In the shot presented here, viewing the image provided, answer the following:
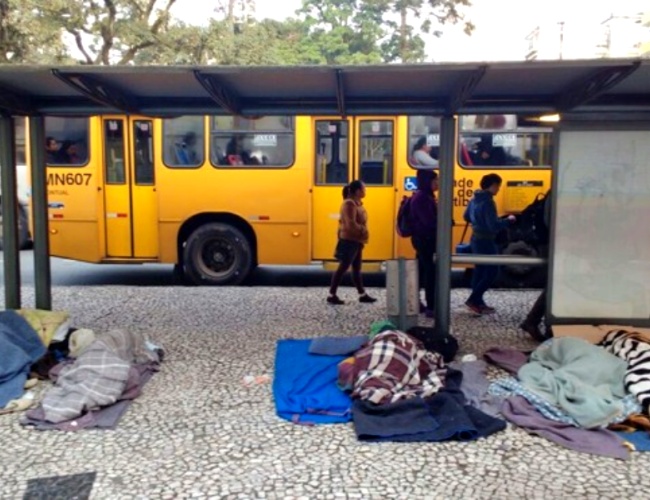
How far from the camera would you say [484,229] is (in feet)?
23.5

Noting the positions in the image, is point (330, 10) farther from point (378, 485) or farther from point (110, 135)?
point (378, 485)

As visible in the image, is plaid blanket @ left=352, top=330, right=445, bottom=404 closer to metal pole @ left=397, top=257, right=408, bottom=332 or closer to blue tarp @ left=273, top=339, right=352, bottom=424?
blue tarp @ left=273, top=339, right=352, bottom=424

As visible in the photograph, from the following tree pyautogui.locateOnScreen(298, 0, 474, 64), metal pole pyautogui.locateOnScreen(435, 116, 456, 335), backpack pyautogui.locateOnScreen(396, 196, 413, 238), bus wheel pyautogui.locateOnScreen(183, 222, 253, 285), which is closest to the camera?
metal pole pyautogui.locateOnScreen(435, 116, 456, 335)

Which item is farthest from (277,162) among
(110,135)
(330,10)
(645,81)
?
(330,10)

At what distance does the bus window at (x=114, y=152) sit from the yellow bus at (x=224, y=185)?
15mm

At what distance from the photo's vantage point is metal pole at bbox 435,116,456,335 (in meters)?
5.82

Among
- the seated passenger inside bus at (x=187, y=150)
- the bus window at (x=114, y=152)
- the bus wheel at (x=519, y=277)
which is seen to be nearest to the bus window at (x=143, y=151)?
the bus window at (x=114, y=152)

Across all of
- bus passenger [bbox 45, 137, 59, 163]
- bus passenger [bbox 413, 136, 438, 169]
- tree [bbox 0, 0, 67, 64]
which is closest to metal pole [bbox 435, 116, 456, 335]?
bus passenger [bbox 413, 136, 438, 169]

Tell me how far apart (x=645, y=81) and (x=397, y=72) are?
6.58 ft

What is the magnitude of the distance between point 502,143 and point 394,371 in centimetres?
526

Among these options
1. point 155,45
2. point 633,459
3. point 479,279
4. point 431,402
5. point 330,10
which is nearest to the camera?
point 633,459

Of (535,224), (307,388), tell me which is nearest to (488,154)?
(535,224)

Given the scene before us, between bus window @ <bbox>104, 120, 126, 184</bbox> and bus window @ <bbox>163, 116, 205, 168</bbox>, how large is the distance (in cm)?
65

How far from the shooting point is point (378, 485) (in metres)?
3.51
